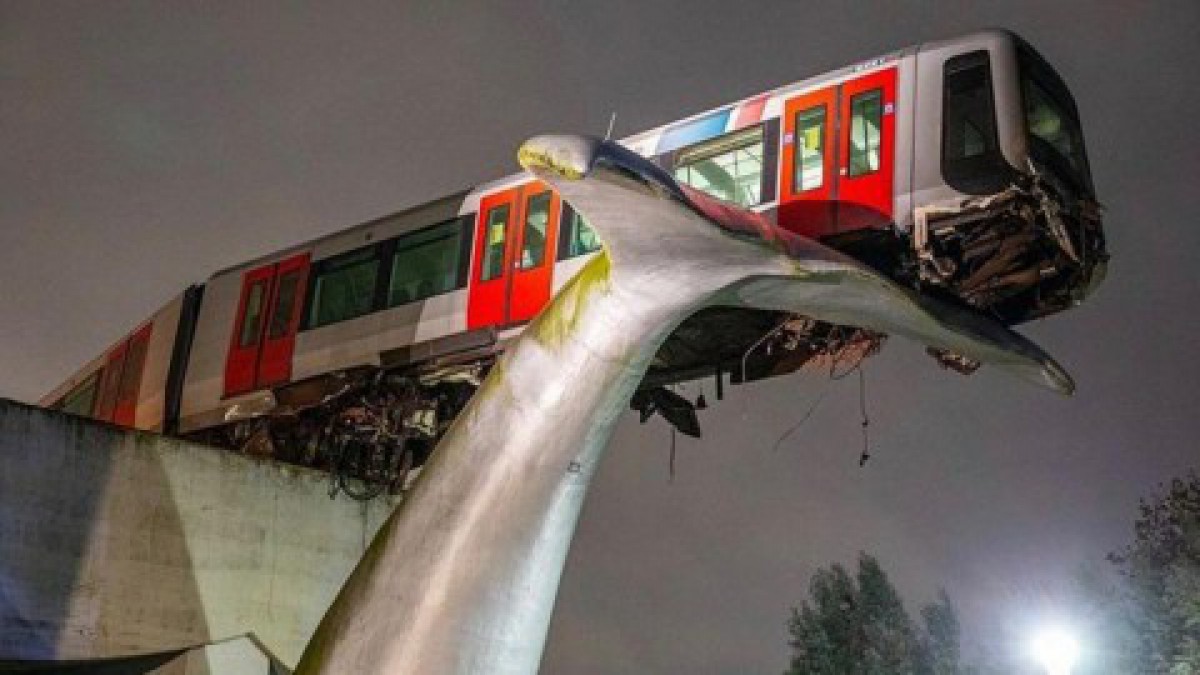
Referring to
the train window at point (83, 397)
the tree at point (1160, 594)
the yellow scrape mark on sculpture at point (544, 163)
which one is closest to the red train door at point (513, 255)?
the yellow scrape mark on sculpture at point (544, 163)

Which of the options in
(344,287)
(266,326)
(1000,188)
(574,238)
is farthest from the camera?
(266,326)

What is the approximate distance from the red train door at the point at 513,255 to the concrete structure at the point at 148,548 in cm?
303

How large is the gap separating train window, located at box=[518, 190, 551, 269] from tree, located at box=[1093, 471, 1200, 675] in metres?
20.6

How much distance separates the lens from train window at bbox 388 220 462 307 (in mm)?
13414

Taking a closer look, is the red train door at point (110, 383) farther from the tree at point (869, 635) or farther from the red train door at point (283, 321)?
the tree at point (869, 635)

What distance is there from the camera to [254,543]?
12508mm

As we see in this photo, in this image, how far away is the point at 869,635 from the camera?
4053cm

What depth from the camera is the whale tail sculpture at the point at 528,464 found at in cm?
716

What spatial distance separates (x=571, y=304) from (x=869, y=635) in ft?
118

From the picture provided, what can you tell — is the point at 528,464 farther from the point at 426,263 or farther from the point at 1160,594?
the point at 1160,594

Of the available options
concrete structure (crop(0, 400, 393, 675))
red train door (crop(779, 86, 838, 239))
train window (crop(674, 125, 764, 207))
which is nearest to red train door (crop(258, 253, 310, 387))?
concrete structure (crop(0, 400, 393, 675))

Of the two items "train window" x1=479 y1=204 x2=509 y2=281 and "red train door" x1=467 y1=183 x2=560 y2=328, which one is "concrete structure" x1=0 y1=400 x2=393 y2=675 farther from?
"train window" x1=479 y1=204 x2=509 y2=281

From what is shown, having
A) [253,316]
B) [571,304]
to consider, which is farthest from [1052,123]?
[253,316]

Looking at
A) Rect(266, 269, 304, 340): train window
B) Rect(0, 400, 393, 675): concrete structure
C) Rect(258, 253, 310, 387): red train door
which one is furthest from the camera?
Rect(266, 269, 304, 340): train window
